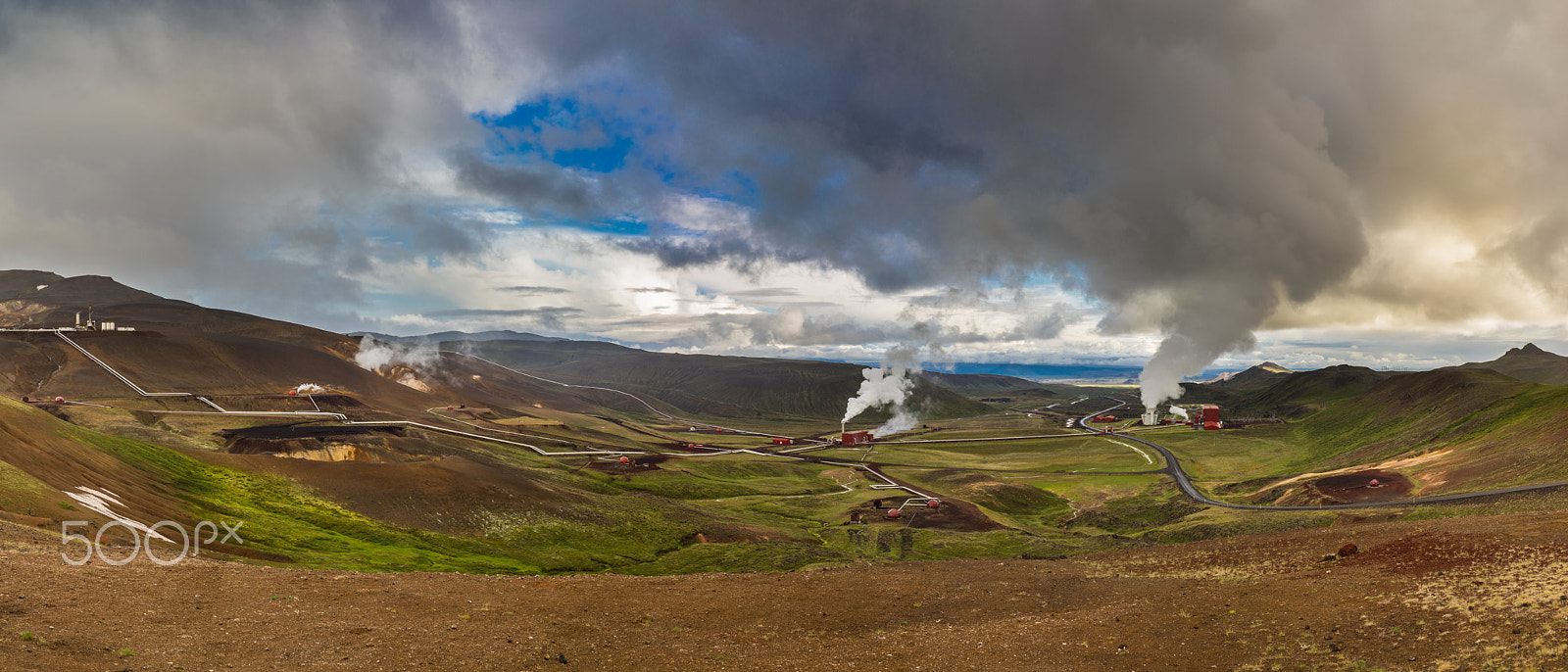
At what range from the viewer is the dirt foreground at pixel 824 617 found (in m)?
22.4

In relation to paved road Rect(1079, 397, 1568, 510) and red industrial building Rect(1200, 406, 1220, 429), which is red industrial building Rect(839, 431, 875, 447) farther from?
red industrial building Rect(1200, 406, 1220, 429)

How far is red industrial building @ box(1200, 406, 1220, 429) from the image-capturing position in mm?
183225

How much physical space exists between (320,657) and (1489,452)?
374 ft

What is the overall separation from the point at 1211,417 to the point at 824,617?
612 feet

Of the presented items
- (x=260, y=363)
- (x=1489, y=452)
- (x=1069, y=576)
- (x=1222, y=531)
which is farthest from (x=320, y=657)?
(x=260, y=363)

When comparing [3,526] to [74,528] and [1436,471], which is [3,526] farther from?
[1436,471]

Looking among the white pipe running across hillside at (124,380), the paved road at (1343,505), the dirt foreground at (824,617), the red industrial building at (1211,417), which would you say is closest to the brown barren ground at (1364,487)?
the paved road at (1343,505)

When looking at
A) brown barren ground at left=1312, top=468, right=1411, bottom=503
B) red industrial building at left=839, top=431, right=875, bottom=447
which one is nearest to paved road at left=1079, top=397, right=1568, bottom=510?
brown barren ground at left=1312, top=468, right=1411, bottom=503

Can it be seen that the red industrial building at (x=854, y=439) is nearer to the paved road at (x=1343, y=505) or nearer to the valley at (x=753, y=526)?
the valley at (x=753, y=526)

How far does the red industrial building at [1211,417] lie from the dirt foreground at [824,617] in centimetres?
15723

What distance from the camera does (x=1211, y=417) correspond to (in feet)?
608

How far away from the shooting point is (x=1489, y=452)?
269 ft

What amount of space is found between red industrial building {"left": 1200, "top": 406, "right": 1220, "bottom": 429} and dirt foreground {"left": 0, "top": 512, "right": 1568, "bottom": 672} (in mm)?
157228

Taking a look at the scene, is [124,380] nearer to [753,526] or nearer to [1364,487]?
[753,526]
